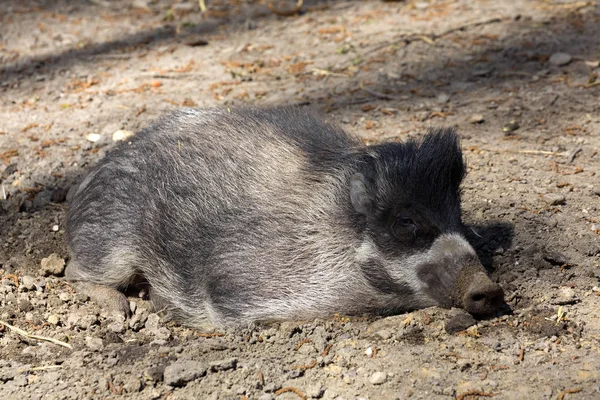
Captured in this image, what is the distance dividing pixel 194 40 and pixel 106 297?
3.65m

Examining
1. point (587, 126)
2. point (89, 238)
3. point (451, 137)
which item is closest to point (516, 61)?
point (587, 126)

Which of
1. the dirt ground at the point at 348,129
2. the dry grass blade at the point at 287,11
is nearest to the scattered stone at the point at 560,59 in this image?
the dirt ground at the point at 348,129

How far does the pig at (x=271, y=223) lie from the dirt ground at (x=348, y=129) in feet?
0.52

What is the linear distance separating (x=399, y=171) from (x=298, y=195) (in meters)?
0.61

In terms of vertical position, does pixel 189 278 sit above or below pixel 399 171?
below

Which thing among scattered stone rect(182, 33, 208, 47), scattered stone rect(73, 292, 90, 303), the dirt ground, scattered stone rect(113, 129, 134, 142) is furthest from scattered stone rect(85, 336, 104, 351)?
scattered stone rect(182, 33, 208, 47)

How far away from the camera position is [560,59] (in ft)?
20.7

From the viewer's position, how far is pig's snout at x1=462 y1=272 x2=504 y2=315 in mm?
3535

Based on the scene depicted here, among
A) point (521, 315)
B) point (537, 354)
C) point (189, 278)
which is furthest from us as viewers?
point (189, 278)

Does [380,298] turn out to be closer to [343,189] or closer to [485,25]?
[343,189]

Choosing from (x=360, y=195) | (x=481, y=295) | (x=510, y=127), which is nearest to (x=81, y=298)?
(x=360, y=195)

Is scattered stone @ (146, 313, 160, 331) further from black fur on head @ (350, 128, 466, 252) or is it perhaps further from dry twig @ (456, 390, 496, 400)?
dry twig @ (456, 390, 496, 400)

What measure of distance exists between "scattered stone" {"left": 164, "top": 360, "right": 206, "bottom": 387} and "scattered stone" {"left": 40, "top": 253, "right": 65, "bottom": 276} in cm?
151

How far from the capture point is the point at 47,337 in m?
3.98
